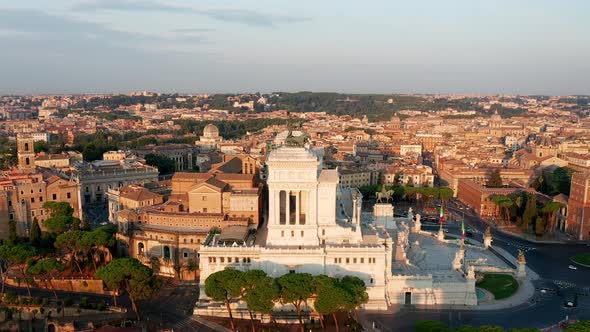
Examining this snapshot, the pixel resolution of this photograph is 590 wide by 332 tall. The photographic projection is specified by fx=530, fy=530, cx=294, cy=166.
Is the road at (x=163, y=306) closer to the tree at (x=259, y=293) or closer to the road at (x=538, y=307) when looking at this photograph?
the tree at (x=259, y=293)

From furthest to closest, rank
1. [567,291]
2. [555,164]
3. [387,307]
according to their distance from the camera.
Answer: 1. [555,164]
2. [567,291]
3. [387,307]

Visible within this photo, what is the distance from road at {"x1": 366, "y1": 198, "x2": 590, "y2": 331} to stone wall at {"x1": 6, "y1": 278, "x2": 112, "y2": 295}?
2668cm

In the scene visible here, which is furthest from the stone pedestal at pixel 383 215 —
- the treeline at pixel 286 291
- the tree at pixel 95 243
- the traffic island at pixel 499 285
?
the tree at pixel 95 243

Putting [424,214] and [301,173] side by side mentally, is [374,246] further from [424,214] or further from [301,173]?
[424,214]

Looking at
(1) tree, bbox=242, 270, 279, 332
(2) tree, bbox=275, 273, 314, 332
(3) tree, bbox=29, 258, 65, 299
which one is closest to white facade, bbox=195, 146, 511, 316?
(1) tree, bbox=242, 270, 279, 332

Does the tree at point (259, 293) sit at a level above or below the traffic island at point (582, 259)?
above

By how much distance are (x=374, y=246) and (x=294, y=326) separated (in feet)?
34.0

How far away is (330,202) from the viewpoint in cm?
5122

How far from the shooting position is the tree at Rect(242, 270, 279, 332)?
40719mm

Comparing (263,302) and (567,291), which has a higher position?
(263,302)

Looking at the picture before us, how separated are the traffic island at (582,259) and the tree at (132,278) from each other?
4848cm

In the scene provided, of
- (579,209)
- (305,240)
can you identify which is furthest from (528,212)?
(305,240)

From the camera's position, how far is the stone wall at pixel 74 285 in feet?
173

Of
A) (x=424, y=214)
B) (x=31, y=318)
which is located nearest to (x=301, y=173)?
(x=31, y=318)
